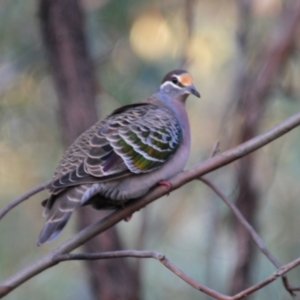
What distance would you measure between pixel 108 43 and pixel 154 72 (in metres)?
0.61

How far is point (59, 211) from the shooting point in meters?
2.78

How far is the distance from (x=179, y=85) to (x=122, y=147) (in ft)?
2.69

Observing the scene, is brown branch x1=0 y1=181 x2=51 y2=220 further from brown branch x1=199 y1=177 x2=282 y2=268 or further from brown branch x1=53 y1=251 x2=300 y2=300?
brown branch x1=199 y1=177 x2=282 y2=268

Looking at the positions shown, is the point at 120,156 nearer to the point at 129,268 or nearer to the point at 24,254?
the point at 129,268

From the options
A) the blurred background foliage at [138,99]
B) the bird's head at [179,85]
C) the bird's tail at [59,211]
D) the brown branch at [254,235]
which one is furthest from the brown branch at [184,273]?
the blurred background foliage at [138,99]

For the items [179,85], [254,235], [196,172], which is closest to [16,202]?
[196,172]

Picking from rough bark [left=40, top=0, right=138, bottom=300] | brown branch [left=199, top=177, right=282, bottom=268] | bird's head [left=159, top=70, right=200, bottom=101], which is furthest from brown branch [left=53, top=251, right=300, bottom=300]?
rough bark [left=40, top=0, right=138, bottom=300]

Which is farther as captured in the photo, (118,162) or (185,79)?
(185,79)

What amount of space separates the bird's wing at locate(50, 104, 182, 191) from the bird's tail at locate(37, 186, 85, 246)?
45 millimetres

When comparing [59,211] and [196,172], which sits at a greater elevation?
[196,172]

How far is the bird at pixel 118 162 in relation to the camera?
9.42 feet

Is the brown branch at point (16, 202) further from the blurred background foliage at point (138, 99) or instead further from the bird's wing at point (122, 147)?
the blurred background foliage at point (138, 99)

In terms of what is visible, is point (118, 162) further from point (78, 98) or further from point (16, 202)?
point (78, 98)

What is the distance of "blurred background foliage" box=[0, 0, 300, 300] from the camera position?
573cm
